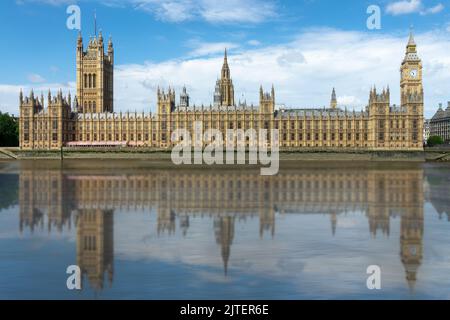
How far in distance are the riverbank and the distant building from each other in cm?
7222

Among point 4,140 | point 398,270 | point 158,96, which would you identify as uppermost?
point 158,96

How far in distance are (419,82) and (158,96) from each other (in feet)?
178

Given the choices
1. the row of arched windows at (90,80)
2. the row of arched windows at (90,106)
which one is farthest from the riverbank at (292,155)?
the row of arched windows at (90,80)

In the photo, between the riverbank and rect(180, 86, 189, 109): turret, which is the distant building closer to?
the riverbank

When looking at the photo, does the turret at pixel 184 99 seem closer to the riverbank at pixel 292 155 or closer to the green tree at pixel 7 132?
the riverbank at pixel 292 155

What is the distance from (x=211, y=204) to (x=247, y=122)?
84.5 meters

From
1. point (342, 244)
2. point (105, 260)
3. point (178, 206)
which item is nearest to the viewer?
point (105, 260)

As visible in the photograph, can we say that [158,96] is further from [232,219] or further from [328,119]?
[232,219]

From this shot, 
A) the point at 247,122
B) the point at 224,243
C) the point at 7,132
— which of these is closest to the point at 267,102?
the point at 247,122

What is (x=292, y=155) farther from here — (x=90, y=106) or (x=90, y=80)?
(x=90, y=80)

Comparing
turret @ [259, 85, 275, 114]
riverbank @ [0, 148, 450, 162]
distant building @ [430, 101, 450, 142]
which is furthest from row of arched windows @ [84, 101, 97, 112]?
distant building @ [430, 101, 450, 142]

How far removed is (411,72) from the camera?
4668 inches

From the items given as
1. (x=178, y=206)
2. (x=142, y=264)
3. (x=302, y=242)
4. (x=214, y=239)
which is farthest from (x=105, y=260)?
(x=178, y=206)

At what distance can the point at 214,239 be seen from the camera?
2142 centimetres
